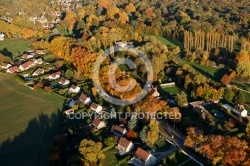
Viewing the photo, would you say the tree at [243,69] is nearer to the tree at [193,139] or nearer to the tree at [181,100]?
the tree at [181,100]

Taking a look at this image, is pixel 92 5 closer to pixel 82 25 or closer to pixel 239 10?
pixel 82 25

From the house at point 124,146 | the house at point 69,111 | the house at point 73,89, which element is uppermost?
the house at point 73,89

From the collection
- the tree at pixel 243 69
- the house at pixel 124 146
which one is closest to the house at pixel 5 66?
the house at pixel 124 146

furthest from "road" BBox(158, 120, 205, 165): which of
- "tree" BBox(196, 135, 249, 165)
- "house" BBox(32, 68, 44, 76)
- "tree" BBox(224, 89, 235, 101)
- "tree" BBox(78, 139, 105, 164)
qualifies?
"house" BBox(32, 68, 44, 76)

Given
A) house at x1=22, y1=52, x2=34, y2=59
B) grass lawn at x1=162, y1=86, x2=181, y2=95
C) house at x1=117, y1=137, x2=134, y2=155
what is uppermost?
house at x1=22, y1=52, x2=34, y2=59

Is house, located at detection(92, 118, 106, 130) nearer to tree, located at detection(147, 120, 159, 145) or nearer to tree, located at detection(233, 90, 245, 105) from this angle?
tree, located at detection(147, 120, 159, 145)

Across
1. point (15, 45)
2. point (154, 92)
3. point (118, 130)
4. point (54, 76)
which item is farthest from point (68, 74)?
point (15, 45)

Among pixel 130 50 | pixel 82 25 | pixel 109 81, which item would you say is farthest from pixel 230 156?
pixel 82 25

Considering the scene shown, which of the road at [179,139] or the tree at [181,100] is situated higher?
the tree at [181,100]
